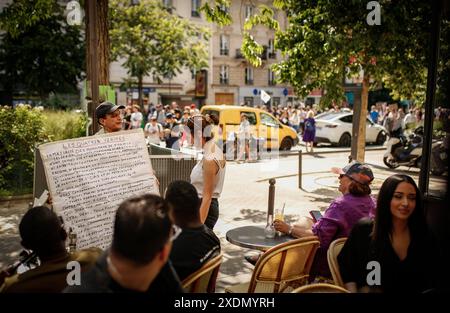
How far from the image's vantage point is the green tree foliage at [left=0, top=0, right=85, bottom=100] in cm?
2441

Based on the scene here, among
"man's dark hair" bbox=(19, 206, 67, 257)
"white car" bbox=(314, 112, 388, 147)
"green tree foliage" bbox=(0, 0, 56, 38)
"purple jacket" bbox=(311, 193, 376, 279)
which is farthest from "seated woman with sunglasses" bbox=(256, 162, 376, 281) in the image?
"white car" bbox=(314, 112, 388, 147)

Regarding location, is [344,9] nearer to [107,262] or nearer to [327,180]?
[327,180]

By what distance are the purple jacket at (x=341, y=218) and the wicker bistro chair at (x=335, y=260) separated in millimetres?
252

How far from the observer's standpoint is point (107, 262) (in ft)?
6.52

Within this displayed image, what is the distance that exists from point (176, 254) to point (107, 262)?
73 cm

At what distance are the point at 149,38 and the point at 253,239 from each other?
26.0m

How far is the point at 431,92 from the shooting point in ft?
13.5

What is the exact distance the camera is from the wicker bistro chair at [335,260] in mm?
3031

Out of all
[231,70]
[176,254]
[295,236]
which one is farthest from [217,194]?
[231,70]

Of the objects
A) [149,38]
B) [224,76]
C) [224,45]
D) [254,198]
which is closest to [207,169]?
[254,198]

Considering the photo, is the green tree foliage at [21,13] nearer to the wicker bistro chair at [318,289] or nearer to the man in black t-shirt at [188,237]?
the man in black t-shirt at [188,237]

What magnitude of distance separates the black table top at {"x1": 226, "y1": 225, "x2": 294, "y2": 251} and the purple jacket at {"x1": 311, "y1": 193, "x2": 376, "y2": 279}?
455 mm

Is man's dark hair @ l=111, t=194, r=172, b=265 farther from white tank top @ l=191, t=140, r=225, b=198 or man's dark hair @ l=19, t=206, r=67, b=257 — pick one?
white tank top @ l=191, t=140, r=225, b=198
